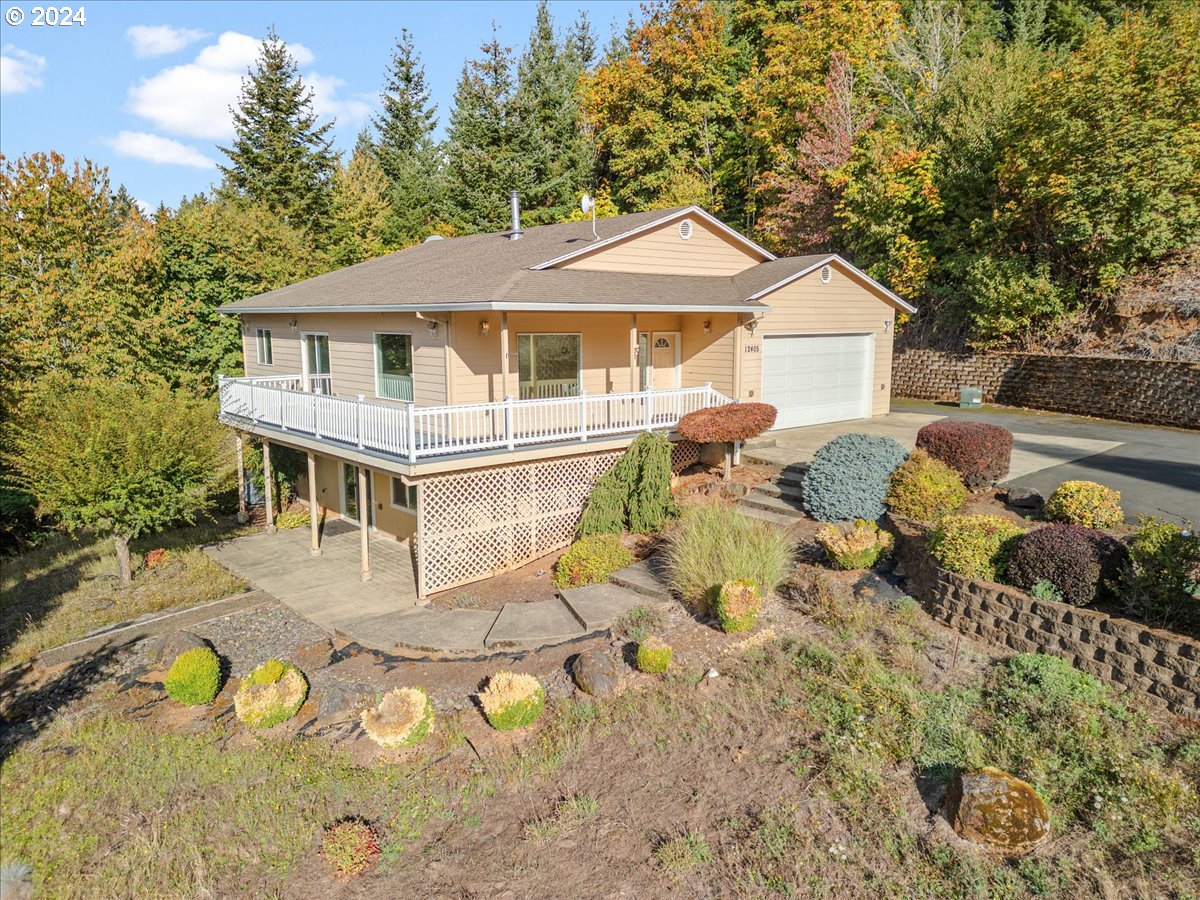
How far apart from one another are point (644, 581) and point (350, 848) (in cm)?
592

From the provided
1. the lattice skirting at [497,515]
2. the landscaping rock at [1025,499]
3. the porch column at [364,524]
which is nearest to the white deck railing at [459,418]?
the lattice skirting at [497,515]

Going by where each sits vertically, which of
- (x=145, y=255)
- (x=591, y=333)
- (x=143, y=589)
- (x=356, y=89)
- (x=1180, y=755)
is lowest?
(x=143, y=589)

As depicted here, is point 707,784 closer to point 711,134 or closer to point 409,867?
point 409,867

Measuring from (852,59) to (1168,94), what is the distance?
515 inches

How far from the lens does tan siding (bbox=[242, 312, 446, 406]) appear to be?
14.0 metres

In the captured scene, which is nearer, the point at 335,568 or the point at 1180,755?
the point at 1180,755

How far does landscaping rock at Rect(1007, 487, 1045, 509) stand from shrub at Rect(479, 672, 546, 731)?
7931 mm

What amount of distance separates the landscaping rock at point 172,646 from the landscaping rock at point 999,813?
9.89 metres

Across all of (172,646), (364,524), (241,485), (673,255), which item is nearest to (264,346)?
(241,485)

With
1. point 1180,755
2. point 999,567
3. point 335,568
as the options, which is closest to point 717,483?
point 999,567

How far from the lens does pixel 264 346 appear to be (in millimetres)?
20062

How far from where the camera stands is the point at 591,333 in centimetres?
1594

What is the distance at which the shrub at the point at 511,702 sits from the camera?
7934 mm

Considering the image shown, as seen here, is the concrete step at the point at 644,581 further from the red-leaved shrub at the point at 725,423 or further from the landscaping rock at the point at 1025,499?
the landscaping rock at the point at 1025,499
